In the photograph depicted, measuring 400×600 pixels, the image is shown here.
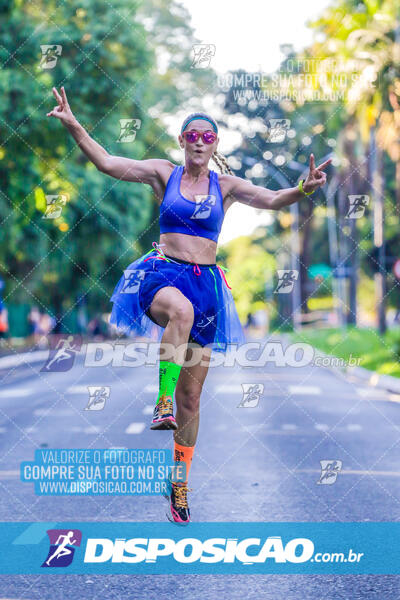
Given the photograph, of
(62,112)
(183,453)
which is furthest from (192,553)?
(62,112)

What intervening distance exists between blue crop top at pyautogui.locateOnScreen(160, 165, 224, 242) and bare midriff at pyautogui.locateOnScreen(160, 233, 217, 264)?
2 centimetres

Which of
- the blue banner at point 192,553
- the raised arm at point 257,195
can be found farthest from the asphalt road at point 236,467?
the raised arm at point 257,195

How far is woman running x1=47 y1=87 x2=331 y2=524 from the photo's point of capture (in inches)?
190

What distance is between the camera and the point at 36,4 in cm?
2342

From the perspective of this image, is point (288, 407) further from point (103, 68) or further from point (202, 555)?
point (103, 68)

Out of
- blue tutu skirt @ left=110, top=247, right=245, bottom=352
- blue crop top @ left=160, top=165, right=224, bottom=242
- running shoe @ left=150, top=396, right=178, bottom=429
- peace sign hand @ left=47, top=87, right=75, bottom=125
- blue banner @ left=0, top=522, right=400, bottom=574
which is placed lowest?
blue banner @ left=0, top=522, right=400, bottom=574

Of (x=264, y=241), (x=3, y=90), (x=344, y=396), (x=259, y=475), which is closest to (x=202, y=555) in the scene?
(x=259, y=475)

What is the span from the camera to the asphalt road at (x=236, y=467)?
464cm

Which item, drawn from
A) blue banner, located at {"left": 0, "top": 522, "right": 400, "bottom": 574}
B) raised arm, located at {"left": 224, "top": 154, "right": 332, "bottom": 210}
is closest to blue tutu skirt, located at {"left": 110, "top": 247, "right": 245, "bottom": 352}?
raised arm, located at {"left": 224, "top": 154, "right": 332, "bottom": 210}

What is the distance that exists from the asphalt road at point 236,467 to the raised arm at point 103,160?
185 centimetres

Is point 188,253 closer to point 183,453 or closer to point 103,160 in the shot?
point 103,160

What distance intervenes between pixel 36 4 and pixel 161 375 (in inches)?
804

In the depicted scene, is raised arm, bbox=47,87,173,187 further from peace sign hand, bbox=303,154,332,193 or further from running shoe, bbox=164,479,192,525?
running shoe, bbox=164,479,192,525

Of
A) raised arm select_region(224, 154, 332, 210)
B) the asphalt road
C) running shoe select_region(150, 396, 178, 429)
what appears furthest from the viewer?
raised arm select_region(224, 154, 332, 210)
